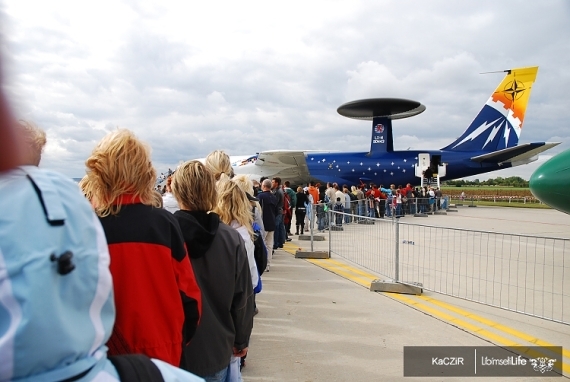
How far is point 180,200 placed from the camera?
2457mm

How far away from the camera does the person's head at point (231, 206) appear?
3.40m

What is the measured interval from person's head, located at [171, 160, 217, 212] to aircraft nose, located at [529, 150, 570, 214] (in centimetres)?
606

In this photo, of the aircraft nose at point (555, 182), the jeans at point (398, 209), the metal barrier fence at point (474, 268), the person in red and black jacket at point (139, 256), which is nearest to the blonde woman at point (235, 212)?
the person in red and black jacket at point (139, 256)

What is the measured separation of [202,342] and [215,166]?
2280mm

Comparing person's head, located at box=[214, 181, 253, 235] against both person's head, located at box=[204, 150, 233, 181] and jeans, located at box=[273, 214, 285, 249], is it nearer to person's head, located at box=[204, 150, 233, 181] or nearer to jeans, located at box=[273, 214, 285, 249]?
person's head, located at box=[204, 150, 233, 181]

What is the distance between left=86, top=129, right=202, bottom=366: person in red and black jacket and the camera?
171cm

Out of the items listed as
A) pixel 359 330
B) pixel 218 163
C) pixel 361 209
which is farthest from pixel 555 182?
pixel 361 209

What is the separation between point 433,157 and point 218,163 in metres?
24.3

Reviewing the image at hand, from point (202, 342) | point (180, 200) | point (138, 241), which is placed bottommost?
point (202, 342)

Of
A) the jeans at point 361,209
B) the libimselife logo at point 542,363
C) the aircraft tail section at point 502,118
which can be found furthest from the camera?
the aircraft tail section at point 502,118

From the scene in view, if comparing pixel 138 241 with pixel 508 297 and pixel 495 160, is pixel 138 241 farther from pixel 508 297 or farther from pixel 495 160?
pixel 495 160

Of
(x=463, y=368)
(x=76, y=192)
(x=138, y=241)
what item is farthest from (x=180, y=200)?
(x=463, y=368)

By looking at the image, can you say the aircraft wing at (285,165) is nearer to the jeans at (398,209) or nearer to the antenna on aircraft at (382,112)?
the antenna on aircraft at (382,112)

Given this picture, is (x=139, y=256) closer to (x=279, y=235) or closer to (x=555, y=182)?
(x=555, y=182)
